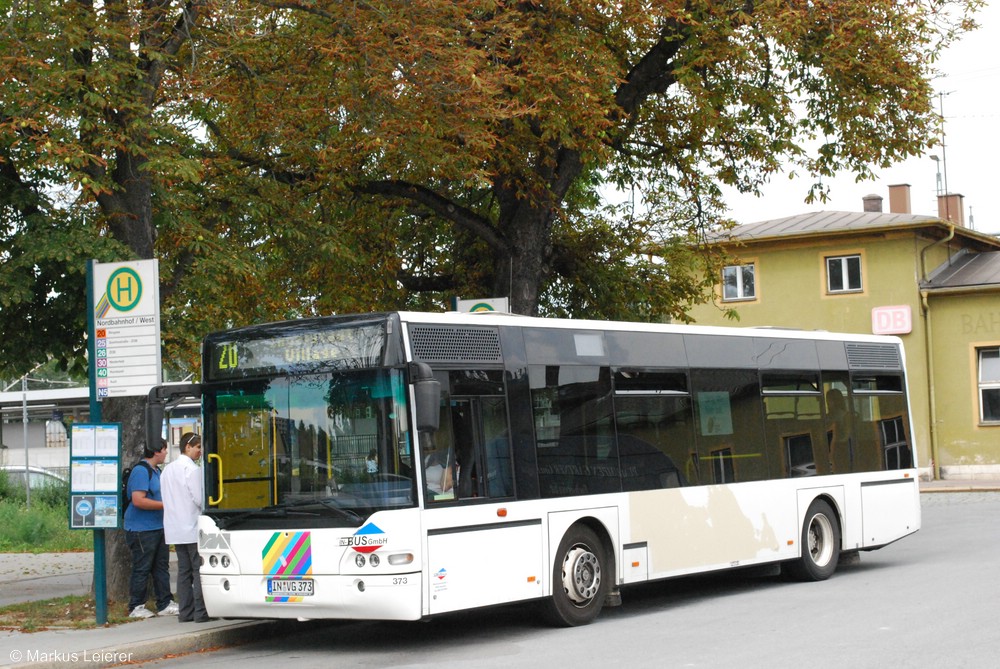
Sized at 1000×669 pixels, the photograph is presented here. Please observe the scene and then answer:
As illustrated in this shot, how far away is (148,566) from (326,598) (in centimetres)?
308

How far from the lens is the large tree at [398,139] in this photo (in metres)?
13.2

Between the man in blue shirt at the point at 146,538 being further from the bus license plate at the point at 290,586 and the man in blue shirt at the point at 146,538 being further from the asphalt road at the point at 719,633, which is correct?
the bus license plate at the point at 290,586

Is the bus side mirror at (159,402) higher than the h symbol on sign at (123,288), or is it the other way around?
the h symbol on sign at (123,288)

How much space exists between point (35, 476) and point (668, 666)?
86.5 feet

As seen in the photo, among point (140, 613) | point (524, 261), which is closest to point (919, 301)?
point (524, 261)

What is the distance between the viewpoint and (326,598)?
10586mm

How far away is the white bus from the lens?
1051cm

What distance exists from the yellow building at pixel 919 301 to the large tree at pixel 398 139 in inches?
580

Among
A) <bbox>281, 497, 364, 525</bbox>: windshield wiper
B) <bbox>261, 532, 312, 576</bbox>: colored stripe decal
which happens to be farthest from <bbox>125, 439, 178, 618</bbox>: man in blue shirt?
<bbox>281, 497, 364, 525</bbox>: windshield wiper

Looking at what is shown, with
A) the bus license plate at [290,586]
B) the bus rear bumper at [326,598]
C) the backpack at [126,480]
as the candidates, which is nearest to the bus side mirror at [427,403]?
the bus rear bumper at [326,598]

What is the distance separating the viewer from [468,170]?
674 inches

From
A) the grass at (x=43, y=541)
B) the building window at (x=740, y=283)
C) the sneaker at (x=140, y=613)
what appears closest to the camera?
the grass at (x=43, y=541)

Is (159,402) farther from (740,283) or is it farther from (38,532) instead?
(740,283)

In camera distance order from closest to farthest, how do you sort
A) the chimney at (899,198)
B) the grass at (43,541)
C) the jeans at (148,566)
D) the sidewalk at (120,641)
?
the sidewalk at (120,641) → the grass at (43,541) → the jeans at (148,566) → the chimney at (899,198)
